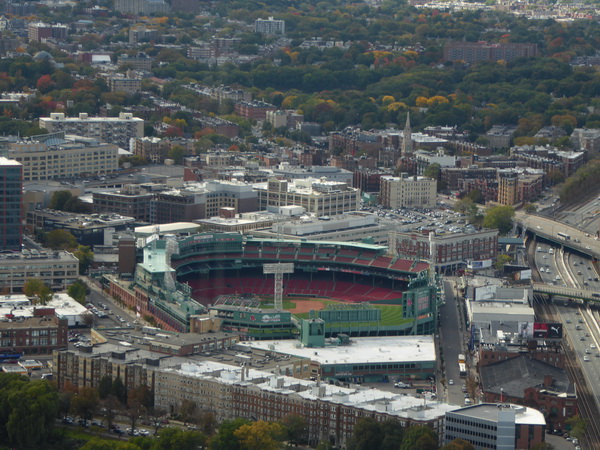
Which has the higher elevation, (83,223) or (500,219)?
(83,223)

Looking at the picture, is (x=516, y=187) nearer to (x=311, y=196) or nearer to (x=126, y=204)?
(x=311, y=196)

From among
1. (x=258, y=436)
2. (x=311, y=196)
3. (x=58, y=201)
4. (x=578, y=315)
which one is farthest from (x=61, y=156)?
(x=258, y=436)

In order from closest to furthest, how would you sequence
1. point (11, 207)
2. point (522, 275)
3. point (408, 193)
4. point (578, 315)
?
1. point (578, 315)
2. point (11, 207)
3. point (522, 275)
4. point (408, 193)

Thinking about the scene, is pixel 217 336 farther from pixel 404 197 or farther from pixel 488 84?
pixel 488 84

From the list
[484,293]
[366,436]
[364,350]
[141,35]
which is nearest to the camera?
[366,436]

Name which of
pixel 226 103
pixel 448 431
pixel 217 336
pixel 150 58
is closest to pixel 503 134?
pixel 226 103

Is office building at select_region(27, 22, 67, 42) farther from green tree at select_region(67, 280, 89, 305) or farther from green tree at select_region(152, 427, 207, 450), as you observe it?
green tree at select_region(152, 427, 207, 450)
